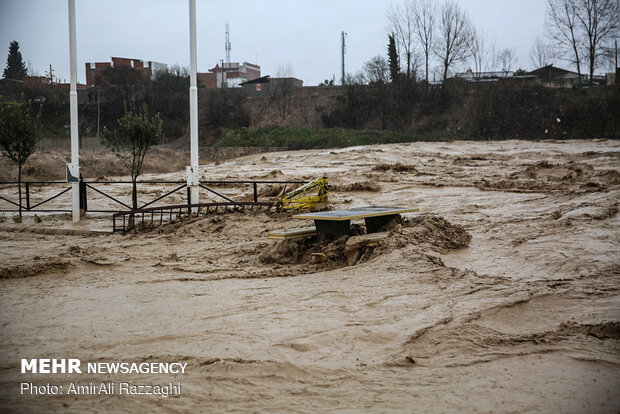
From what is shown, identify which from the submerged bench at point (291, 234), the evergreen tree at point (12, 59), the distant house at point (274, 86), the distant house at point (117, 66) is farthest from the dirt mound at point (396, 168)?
the distant house at point (117, 66)

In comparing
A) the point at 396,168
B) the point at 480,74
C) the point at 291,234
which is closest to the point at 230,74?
the point at 480,74

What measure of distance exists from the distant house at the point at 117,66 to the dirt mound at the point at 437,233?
48471 mm

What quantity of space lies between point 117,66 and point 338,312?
52277 millimetres

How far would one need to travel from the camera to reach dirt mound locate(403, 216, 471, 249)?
9.42 m

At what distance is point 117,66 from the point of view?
52469 millimetres

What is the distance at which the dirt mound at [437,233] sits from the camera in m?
9.42

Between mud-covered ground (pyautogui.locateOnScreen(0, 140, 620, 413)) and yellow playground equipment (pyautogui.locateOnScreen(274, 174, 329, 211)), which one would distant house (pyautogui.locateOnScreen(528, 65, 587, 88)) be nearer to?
mud-covered ground (pyautogui.locateOnScreen(0, 140, 620, 413))

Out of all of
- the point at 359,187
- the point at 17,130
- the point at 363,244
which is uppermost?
the point at 17,130

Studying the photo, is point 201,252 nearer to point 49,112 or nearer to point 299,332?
point 299,332

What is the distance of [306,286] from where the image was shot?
302 inches

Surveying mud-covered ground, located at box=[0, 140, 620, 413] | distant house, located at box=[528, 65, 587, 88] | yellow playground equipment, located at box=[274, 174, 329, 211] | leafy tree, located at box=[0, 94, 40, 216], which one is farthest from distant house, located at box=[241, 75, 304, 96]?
mud-covered ground, located at box=[0, 140, 620, 413]

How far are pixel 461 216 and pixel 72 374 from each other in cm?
960

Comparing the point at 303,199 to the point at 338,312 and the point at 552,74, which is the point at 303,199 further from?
the point at 552,74

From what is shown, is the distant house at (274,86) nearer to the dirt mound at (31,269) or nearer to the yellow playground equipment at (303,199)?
the yellow playground equipment at (303,199)
